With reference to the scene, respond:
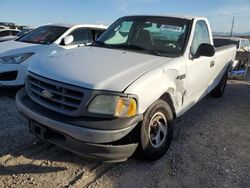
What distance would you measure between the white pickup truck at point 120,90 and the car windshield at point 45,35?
2.82 meters

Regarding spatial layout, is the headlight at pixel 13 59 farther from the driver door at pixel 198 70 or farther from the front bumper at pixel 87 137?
the driver door at pixel 198 70

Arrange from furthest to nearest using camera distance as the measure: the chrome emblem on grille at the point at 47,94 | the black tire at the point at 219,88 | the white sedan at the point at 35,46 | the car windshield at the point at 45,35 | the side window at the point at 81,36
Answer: the side window at the point at 81,36, the car windshield at the point at 45,35, the black tire at the point at 219,88, the white sedan at the point at 35,46, the chrome emblem on grille at the point at 47,94

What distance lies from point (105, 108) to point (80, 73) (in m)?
0.55

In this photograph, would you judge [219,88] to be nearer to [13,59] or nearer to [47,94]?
[13,59]

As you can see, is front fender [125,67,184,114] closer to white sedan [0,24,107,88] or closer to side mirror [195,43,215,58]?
side mirror [195,43,215,58]

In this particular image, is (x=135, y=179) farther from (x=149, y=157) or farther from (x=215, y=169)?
(x=215, y=169)

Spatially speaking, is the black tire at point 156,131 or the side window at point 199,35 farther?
the side window at point 199,35

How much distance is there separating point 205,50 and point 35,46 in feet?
13.2

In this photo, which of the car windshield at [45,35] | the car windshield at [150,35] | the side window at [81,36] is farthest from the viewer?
the side window at [81,36]

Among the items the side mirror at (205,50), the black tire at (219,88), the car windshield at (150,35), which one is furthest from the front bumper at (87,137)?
the black tire at (219,88)

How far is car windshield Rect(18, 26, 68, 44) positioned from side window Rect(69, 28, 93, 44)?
0.32 m

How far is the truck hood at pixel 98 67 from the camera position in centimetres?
323

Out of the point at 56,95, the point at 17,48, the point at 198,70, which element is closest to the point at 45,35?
the point at 17,48

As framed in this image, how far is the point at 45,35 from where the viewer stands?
7641 mm
